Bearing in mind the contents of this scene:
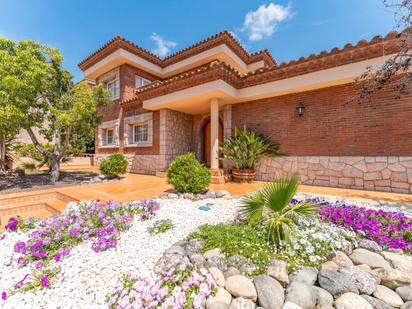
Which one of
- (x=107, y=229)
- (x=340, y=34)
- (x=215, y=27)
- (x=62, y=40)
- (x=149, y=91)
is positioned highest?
(x=215, y=27)

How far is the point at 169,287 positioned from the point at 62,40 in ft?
33.8

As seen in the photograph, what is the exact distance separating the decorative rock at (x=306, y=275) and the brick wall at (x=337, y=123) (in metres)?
5.75

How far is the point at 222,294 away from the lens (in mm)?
1912

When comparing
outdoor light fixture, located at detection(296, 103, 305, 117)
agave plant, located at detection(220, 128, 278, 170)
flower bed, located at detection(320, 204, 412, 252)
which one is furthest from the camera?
agave plant, located at detection(220, 128, 278, 170)

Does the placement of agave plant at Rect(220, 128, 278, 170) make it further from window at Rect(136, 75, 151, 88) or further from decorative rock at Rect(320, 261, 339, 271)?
window at Rect(136, 75, 151, 88)

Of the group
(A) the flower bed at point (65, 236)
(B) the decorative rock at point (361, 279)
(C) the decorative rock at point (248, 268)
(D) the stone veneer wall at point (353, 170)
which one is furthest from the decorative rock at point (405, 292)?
(D) the stone veneer wall at point (353, 170)

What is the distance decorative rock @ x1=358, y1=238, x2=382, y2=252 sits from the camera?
2663mm

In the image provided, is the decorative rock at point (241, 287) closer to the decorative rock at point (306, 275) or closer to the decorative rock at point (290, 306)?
the decorative rock at point (290, 306)

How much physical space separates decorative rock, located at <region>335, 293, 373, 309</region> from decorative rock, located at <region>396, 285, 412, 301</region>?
0.57 meters

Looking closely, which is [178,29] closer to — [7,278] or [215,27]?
[215,27]

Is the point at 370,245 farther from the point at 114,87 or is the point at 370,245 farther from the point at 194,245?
the point at 114,87

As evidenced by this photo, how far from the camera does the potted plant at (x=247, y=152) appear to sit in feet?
24.2

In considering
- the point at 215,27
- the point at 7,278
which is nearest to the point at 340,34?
the point at 215,27

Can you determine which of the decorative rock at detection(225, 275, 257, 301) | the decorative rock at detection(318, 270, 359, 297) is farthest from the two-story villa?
the decorative rock at detection(225, 275, 257, 301)
